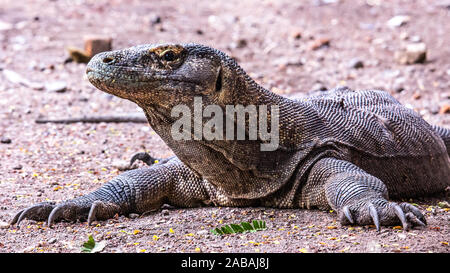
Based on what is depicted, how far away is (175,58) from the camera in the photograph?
447 centimetres

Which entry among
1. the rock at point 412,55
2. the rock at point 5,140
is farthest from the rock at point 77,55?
the rock at point 412,55

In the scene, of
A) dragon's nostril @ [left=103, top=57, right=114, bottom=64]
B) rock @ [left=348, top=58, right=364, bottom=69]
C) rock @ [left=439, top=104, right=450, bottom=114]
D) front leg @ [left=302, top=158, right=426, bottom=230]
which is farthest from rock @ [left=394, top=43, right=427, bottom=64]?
dragon's nostril @ [left=103, top=57, right=114, bottom=64]

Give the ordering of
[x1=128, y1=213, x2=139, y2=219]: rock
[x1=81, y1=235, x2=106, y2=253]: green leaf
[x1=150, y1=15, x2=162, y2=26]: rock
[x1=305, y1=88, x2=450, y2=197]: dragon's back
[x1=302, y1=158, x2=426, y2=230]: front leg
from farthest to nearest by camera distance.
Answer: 1. [x1=150, y1=15, x2=162, y2=26]: rock
2. [x1=305, y1=88, x2=450, y2=197]: dragon's back
3. [x1=128, y1=213, x2=139, y2=219]: rock
4. [x1=302, y1=158, x2=426, y2=230]: front leg
5. [x1=81, y1=235, x2=106, y2=253]: green leaf

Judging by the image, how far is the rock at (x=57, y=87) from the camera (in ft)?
31.2

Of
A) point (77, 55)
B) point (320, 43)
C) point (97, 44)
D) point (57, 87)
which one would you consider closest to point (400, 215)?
point (57, 87)

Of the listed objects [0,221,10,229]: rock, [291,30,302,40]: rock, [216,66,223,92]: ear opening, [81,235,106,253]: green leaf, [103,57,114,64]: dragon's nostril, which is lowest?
[0,221,10,229]: rock

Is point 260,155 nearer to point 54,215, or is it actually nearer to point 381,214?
point 381,214

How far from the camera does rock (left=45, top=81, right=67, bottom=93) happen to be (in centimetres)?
952

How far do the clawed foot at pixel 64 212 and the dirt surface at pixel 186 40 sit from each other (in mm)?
65

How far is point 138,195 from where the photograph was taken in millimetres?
5211

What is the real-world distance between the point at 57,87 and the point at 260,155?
541cm

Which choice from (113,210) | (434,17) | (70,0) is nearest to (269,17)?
(434,17)

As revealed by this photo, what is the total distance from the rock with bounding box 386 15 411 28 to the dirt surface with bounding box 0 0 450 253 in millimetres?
72

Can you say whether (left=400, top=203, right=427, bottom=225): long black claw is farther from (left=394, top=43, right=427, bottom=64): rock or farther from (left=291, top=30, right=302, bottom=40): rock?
(left=291, top=30, right=302, bottom=40): rock
